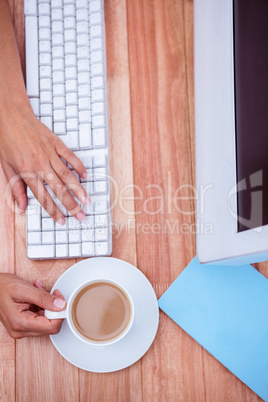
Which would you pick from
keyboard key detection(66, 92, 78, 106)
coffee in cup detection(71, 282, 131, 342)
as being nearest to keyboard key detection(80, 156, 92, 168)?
keyboard key detection(66, 92, 78, 106)

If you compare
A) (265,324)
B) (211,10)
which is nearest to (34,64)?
(211,10)

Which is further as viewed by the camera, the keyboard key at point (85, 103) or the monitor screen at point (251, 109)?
the keyboard key at point (85, 103)

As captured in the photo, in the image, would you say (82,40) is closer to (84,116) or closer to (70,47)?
(70,47)

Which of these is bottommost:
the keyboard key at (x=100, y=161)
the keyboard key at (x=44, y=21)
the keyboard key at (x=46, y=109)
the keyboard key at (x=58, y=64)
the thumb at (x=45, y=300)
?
the thumb at (x=45, y=300)

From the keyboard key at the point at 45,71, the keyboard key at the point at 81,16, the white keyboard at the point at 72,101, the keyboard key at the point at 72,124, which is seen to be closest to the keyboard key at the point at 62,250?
the white keyboard at the point at 72,101

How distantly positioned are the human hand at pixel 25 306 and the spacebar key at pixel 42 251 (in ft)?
0.17

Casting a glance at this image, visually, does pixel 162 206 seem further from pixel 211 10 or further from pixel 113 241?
pixel 211 10

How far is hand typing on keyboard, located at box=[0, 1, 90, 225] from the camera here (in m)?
0.60

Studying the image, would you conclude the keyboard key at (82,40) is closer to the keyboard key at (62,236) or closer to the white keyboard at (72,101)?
the white keyboard at (72,101)

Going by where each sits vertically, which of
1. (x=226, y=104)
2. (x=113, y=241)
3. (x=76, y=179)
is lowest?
(x=113, y=241)

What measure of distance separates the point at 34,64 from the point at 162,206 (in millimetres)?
350

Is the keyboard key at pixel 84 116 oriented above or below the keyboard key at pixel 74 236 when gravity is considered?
above

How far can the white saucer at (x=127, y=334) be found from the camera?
59cm

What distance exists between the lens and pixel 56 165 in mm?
618
